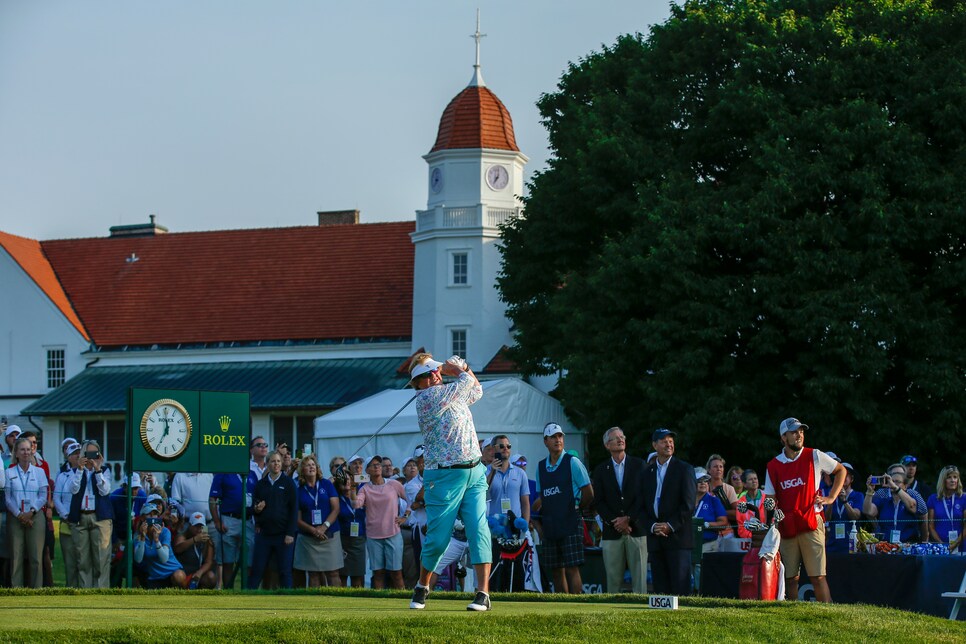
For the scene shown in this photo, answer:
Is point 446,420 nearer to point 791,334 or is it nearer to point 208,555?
point 208,555

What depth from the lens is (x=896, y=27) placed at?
3031cm

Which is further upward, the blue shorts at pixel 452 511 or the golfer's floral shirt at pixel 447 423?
the golfer's floral shirt at pixel 447 423

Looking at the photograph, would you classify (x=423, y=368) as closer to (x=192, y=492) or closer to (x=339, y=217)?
(x=192, y=492)

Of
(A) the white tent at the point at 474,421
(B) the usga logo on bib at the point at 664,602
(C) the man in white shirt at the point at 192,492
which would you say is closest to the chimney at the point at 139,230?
(A) the white tent at the point at 474,421

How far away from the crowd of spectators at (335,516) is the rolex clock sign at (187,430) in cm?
56

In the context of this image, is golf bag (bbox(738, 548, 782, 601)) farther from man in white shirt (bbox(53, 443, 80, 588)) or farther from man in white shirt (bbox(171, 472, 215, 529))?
man in white shirt (bbox(53, 443, 80, 588))

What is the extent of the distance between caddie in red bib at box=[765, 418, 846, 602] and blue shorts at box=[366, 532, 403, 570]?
7.15 meters

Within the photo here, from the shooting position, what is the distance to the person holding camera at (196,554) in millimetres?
19156

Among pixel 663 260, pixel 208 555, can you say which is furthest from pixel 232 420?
pixel 663 260

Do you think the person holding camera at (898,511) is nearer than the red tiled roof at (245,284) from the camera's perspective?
Yes

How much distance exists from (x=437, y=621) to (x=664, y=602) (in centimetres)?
234

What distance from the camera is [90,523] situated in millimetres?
18656

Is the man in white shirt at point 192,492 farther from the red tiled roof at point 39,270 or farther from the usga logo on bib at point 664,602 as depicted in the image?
the red tiled roof at point 39,270

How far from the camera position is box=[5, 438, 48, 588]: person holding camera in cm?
1814
